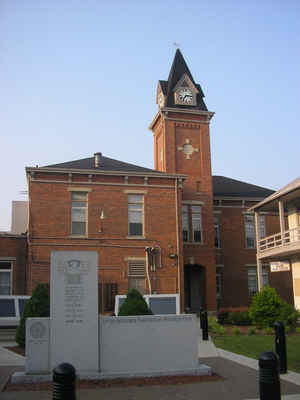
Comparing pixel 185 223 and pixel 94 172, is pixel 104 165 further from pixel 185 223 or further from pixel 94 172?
pixel 185 223

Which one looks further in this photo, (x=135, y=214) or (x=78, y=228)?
(x=135, y=214)

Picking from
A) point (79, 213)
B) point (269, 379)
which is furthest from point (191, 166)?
point (269, 379)

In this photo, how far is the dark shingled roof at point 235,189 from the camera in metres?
35.9

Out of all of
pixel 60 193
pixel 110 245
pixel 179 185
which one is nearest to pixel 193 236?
pixel 179 185

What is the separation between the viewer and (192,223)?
3194 cm

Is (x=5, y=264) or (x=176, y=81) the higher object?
(x=176, y=81)

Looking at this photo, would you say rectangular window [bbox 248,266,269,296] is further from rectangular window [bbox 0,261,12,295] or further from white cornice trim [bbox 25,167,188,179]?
rectangular window [bbox 0,261,12,295]

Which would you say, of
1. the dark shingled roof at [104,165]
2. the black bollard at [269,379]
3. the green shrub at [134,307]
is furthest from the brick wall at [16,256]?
the black bollard at [269,379]

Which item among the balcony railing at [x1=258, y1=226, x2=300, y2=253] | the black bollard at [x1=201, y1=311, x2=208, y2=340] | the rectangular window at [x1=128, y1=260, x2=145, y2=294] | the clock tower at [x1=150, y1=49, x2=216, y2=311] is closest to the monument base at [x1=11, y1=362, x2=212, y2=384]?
the black bollard at [x1=201, y1=311, x2=208, y2=340]

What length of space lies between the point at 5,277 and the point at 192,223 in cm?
1232

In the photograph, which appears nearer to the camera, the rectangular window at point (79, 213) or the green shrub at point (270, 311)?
the green shrub at point (270, 311)

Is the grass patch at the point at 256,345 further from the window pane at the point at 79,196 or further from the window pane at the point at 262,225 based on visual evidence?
the window pane at the point at 262,225

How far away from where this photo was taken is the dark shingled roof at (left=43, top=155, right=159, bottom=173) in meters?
28.1

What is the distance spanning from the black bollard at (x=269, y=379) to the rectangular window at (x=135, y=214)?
21.4 metres
